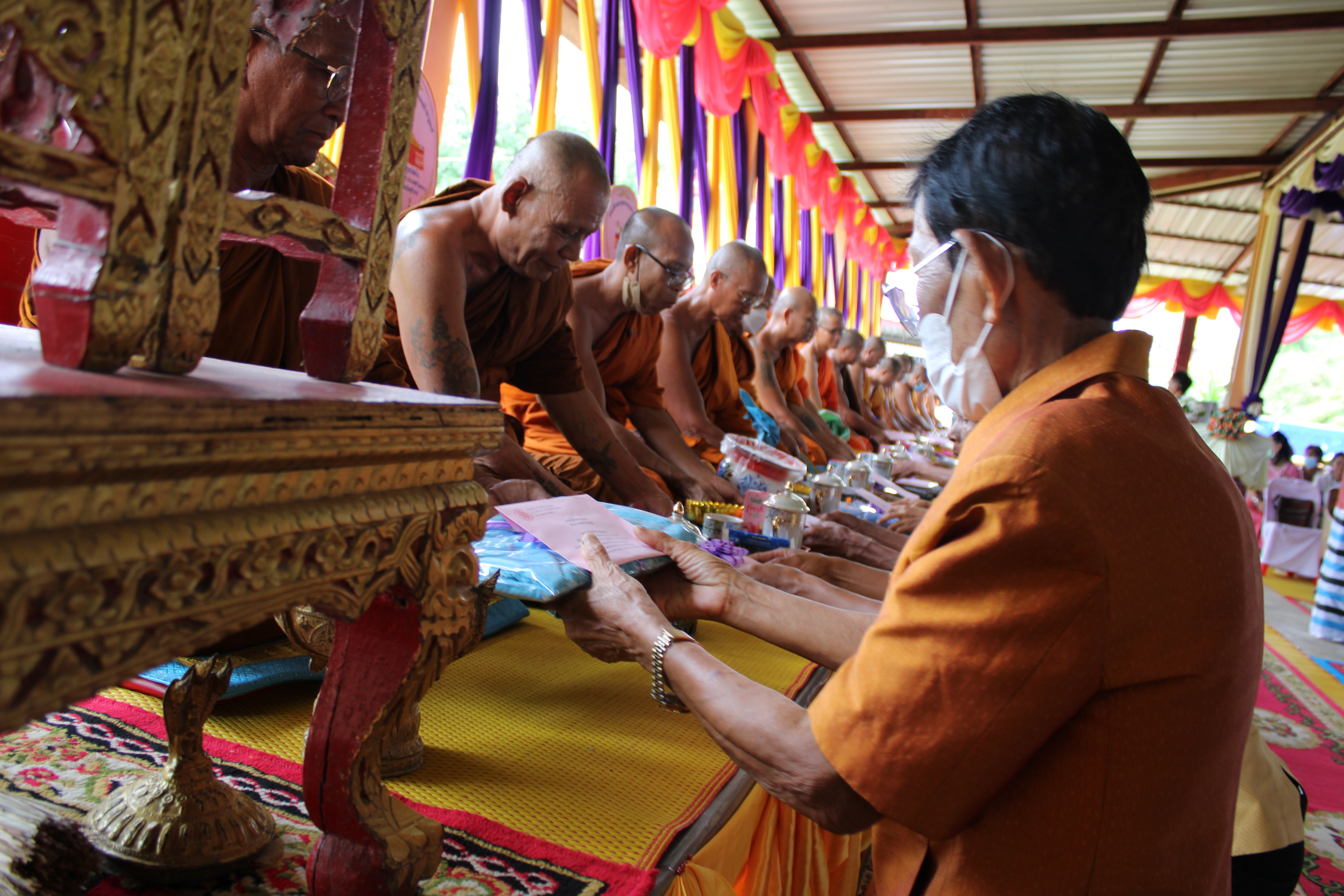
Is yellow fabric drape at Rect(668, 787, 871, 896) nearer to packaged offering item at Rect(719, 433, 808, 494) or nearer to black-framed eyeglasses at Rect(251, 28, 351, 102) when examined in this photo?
black-framed eyeglasses at Rect(251, 28, 351, 102)

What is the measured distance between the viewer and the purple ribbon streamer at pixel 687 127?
5.59 meters

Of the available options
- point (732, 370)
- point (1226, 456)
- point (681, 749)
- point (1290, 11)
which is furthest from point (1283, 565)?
point (681, 749)

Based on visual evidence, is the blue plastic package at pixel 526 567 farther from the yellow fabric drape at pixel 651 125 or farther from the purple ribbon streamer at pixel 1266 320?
the purple ribbon streamer at pixel 1266 320

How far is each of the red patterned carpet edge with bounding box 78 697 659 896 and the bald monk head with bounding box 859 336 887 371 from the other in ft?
30.6

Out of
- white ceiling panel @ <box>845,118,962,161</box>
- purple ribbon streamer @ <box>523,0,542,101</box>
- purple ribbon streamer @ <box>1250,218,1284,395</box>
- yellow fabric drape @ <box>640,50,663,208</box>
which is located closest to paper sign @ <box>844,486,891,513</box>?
purple ribbon streamer @ <box>523,0,542,101</box>

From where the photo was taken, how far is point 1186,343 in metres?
15.7

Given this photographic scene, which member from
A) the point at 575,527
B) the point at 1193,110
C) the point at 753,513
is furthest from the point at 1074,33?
the point at 575,527

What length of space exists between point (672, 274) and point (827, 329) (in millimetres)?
4614

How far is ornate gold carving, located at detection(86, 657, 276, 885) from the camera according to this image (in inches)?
27.3

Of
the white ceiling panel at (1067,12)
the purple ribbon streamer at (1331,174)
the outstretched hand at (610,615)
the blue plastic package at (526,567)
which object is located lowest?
the outstretched hand at (610,615)

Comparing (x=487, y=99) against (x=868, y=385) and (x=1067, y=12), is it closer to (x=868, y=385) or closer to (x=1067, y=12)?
(x=1067, y=12)

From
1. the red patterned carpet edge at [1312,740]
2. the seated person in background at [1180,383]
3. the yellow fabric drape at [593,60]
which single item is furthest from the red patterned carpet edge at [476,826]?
the seated person in background at [1180,383]

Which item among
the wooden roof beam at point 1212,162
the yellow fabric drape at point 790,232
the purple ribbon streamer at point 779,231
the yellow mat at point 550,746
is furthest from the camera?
the wooden roof beam at point 1212,162

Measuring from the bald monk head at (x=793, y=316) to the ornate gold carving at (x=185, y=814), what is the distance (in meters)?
5.18
